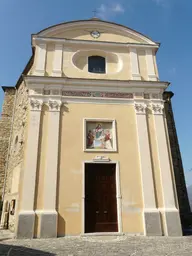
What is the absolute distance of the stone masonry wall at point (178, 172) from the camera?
13.2 m

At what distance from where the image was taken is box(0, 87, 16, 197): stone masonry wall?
14.0 m

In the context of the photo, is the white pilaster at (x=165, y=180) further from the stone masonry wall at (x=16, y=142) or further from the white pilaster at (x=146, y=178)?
the stone masonry wall at (x=16, y=142)

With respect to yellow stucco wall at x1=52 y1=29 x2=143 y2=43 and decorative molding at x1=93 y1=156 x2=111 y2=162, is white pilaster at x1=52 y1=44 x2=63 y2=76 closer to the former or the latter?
yellow stucco wall at x1=52 y1=29 x2=143 y2=43

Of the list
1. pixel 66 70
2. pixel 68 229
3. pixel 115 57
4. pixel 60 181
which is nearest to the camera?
pixel 68 229

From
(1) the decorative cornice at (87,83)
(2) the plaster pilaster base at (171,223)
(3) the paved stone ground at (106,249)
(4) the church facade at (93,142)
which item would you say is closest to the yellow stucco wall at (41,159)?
(4) the church facade at (93,142)

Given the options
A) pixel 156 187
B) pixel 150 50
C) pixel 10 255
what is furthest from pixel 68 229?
pixel 150 50

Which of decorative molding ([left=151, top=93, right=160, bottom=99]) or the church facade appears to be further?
decorative molding ([left=151, top=93, right=160, bottom=99])

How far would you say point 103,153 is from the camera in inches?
370

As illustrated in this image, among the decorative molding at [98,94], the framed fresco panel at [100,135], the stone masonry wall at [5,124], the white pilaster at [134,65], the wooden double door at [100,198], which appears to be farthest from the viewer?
the stone masonry wall at [5,124]

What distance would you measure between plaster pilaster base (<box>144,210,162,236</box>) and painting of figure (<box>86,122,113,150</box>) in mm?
3053

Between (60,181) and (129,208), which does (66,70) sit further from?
(129,208)

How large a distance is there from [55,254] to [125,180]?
4.43 metres

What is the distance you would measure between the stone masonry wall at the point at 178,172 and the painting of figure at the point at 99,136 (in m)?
6.77

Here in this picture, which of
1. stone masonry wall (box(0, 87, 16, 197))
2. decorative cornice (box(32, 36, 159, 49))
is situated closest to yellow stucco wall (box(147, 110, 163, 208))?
decorative cornice (box(32, 36, 159, 49))
